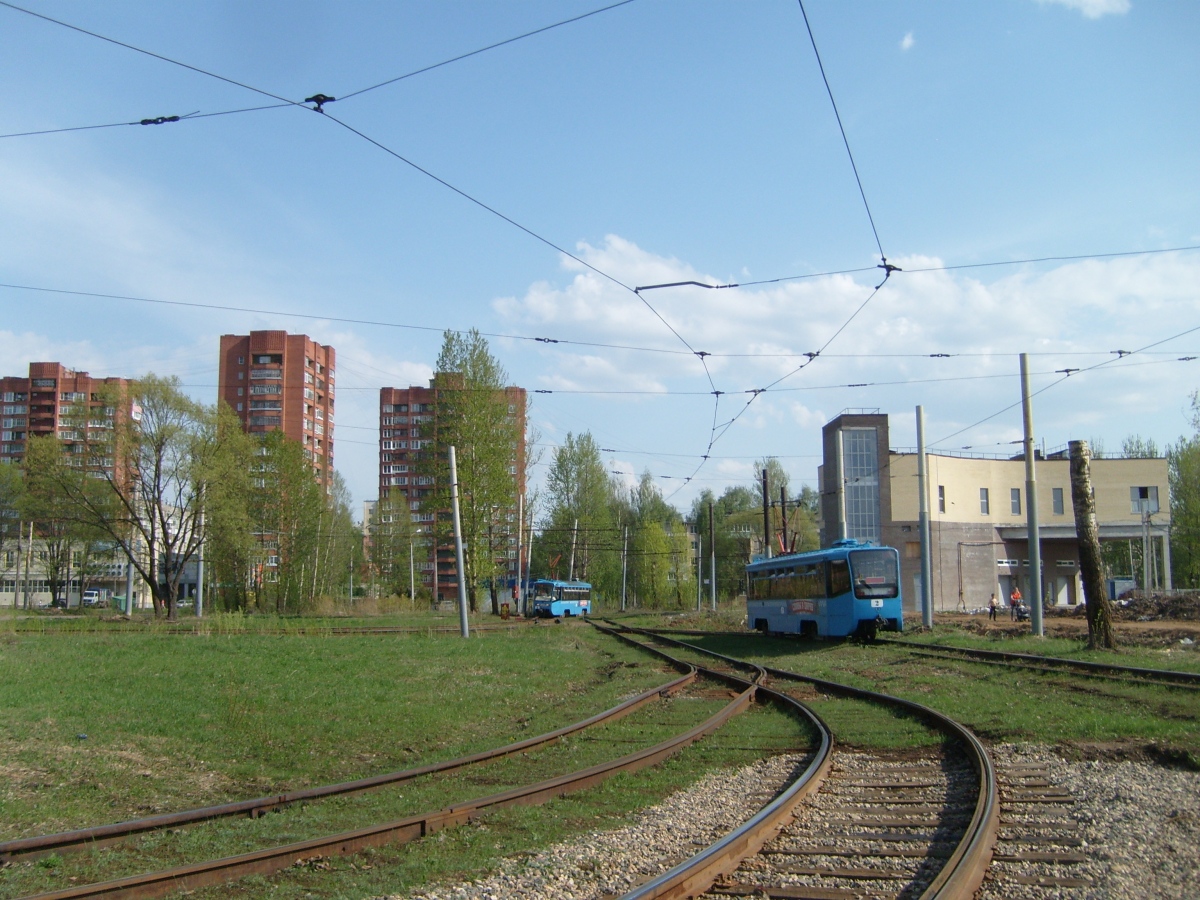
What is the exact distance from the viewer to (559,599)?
60.7m

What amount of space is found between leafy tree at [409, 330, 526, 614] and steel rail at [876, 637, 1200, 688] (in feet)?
94.5

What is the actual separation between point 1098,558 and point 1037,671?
5.62 meters

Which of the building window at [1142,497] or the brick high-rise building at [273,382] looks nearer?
the building window at [1142,497]

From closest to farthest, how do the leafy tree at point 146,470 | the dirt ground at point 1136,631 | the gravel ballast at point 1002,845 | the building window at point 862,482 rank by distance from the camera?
1. the gravel ballast at point 1002,845
2. the dirt ground at point 1136,631
3. the leafy tree at point 146,470
4. the building window at point 862,482

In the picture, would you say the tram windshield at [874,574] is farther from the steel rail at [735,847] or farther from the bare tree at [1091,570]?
the steel rail at [735,847]

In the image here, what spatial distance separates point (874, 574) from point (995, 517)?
43.5 meters

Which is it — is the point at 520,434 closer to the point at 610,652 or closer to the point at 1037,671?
the point at 610,652

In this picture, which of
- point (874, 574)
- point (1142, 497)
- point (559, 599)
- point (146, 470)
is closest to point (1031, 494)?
point (874, 574)

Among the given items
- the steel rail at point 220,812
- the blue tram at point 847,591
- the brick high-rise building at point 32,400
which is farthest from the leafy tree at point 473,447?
the brick high-rise building at point 32,400

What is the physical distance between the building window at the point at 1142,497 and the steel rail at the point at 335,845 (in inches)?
2592

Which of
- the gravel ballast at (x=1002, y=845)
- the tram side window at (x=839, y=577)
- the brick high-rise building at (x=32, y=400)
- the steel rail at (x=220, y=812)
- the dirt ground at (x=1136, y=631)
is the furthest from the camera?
the brick high-rise building at (x=32, y=400)

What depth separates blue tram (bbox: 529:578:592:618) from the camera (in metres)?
59.7

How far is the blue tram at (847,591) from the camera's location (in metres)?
27.5

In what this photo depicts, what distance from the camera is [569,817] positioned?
26.3 ft
